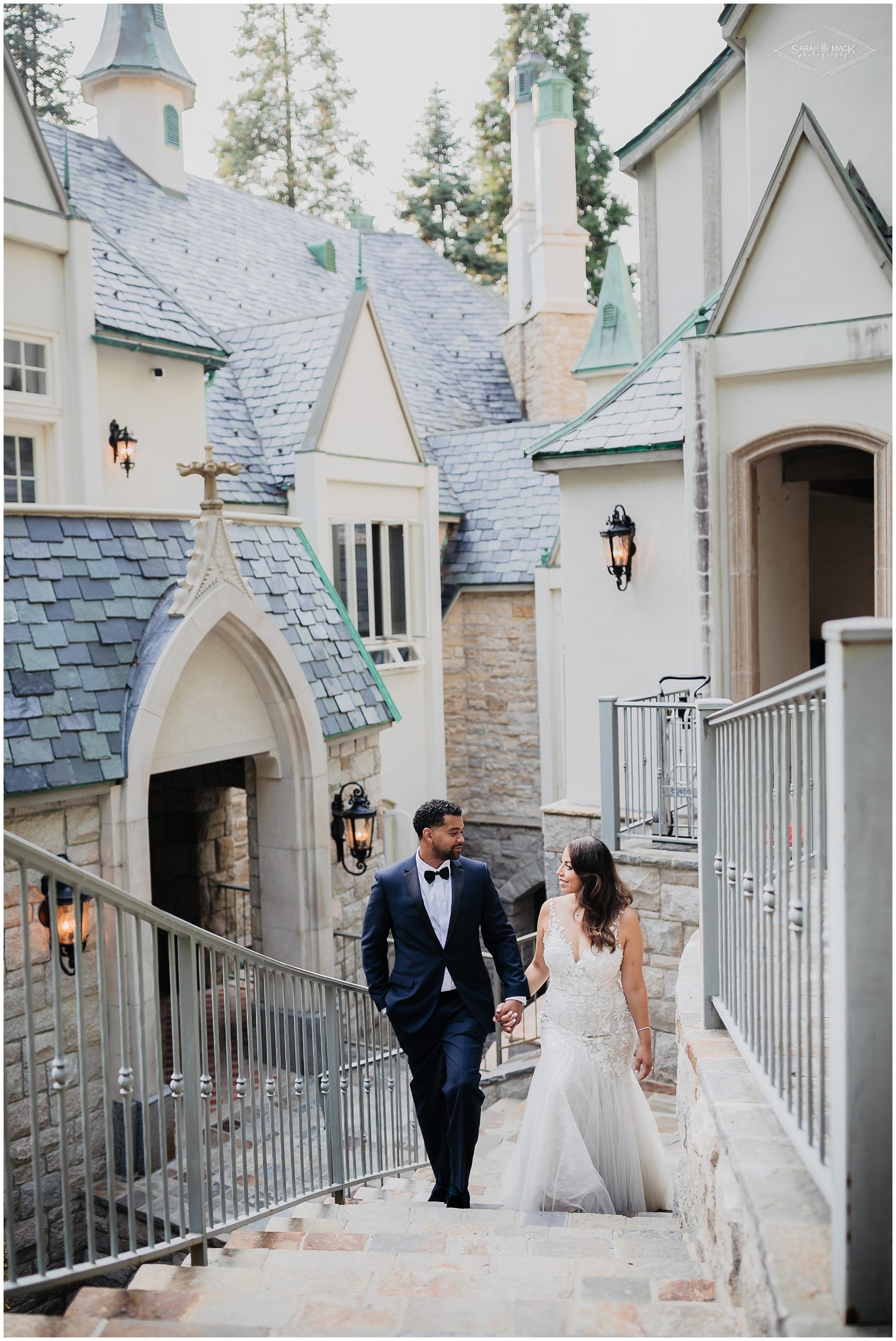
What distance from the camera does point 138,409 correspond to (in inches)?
456

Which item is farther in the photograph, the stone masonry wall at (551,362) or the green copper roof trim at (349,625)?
the stone masonry wall at (551,362)

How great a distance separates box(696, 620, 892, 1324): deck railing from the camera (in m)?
2.25

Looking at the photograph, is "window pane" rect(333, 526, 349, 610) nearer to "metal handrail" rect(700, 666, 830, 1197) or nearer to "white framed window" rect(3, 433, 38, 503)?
"white framed window" rect(3, 433, 38, 503)

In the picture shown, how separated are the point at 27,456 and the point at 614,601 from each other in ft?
19.1

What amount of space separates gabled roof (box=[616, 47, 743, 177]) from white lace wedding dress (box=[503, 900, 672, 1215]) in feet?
30.9

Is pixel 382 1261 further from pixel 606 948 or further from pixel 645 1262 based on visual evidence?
pixel 606 948

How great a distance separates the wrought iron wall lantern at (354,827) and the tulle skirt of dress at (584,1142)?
4.45 m

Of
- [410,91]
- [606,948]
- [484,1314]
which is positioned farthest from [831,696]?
[410,91]

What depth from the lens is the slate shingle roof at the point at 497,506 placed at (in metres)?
16.4

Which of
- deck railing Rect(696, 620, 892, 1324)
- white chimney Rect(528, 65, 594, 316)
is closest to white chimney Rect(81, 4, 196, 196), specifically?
white chimney Rect(528, 65, 594, 316)

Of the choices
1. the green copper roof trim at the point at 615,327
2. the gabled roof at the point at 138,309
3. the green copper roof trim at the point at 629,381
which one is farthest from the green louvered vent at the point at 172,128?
the green copper roof trim at the point at 629,381

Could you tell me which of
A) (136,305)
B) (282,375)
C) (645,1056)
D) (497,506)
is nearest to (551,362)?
(497,506)

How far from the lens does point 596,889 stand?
4.75 meters

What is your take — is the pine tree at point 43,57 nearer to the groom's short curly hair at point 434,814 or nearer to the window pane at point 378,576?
the window pane at point 378,576
